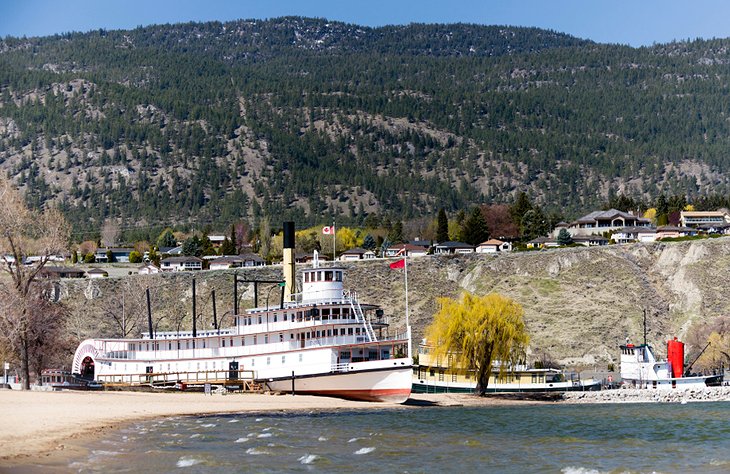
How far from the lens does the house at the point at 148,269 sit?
484ft

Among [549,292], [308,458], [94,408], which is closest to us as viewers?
[308,458]

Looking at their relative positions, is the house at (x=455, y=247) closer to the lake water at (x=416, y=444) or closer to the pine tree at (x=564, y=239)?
the pine tree at (x=564, y=239)

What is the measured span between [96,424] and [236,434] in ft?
21.4

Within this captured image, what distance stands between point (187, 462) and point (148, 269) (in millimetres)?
118234

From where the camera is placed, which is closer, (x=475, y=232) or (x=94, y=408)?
(x=94, y=408)

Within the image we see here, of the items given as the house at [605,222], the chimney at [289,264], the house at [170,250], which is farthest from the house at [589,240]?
the chimney at [289,264]

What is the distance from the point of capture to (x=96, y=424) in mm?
51531

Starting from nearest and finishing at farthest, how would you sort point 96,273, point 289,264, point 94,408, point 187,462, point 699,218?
point 187,462 < point 94,408 < point 289,264 < point 96,273 < point 699,218

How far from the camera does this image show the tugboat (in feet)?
281

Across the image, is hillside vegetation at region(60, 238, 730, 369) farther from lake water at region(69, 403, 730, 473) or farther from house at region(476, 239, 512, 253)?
lake water at region(69, 403, 730, 473)

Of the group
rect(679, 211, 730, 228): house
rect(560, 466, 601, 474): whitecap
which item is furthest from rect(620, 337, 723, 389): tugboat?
rect(679, 211, 730, 228): house

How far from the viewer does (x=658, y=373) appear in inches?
3442

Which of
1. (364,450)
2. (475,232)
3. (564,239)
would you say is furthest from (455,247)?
(364,450)

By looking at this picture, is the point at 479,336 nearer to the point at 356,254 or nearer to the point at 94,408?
the point at 94,408
